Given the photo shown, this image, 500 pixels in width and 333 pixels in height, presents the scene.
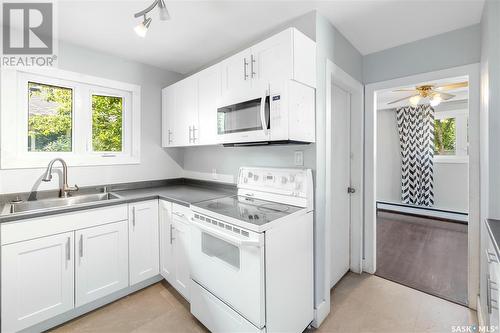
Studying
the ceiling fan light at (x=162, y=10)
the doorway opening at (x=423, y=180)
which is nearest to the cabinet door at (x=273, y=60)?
the ceiling fan light at (x=162, y=10)

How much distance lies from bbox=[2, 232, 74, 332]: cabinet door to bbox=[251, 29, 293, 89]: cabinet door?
77.9 inches

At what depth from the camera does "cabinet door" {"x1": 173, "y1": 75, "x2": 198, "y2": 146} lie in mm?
2525

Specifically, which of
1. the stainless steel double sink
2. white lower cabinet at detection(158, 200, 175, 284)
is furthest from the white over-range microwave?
the stainless steel double sink

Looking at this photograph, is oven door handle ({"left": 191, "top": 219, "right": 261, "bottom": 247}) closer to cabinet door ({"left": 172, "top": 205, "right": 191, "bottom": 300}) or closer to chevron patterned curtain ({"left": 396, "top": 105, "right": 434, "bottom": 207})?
cabinet door ({"left": 172, "top": 205, "right": 191, "bottom": 300})

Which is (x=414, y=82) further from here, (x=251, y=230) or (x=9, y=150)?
(x=9, y=150)

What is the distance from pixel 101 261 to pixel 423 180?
18.5ft

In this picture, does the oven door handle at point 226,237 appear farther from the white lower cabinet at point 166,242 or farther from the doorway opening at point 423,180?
the doorway opening at point 423,180

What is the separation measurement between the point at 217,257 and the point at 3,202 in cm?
198

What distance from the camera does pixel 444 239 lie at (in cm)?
358

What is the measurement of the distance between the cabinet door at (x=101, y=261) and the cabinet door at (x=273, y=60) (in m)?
1.80

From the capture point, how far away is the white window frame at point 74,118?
2098 millimetres

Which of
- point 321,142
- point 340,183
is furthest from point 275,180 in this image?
point 340,183

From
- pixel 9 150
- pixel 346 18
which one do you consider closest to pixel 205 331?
pixel 9 150

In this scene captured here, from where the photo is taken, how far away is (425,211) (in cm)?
475
